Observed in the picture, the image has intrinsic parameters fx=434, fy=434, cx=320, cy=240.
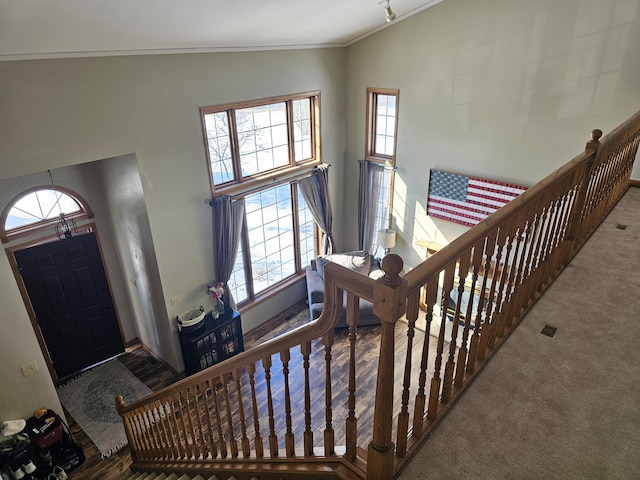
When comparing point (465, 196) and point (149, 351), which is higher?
point (465, 196)

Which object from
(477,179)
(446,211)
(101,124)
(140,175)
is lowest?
(446,211)

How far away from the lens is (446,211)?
6977 millimetres

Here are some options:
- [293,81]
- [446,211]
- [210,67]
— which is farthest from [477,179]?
[210,67]

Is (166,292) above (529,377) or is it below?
below

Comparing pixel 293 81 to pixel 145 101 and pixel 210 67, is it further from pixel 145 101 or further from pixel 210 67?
pixel 145 101

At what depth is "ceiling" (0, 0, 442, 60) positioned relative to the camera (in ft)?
10.8

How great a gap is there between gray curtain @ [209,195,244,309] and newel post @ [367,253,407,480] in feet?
15.7

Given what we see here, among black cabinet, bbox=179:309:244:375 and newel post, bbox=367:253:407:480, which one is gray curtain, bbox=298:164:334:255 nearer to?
black cabinet, bbox=179:309:244:375

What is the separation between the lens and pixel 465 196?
668 cm

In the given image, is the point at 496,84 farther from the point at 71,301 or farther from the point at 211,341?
the point at 71,301

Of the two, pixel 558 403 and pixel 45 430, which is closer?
pixel 558 403

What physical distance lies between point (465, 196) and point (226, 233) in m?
3.64

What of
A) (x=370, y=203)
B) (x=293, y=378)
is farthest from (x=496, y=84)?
(x=293, y=378)

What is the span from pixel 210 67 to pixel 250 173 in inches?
63.6
